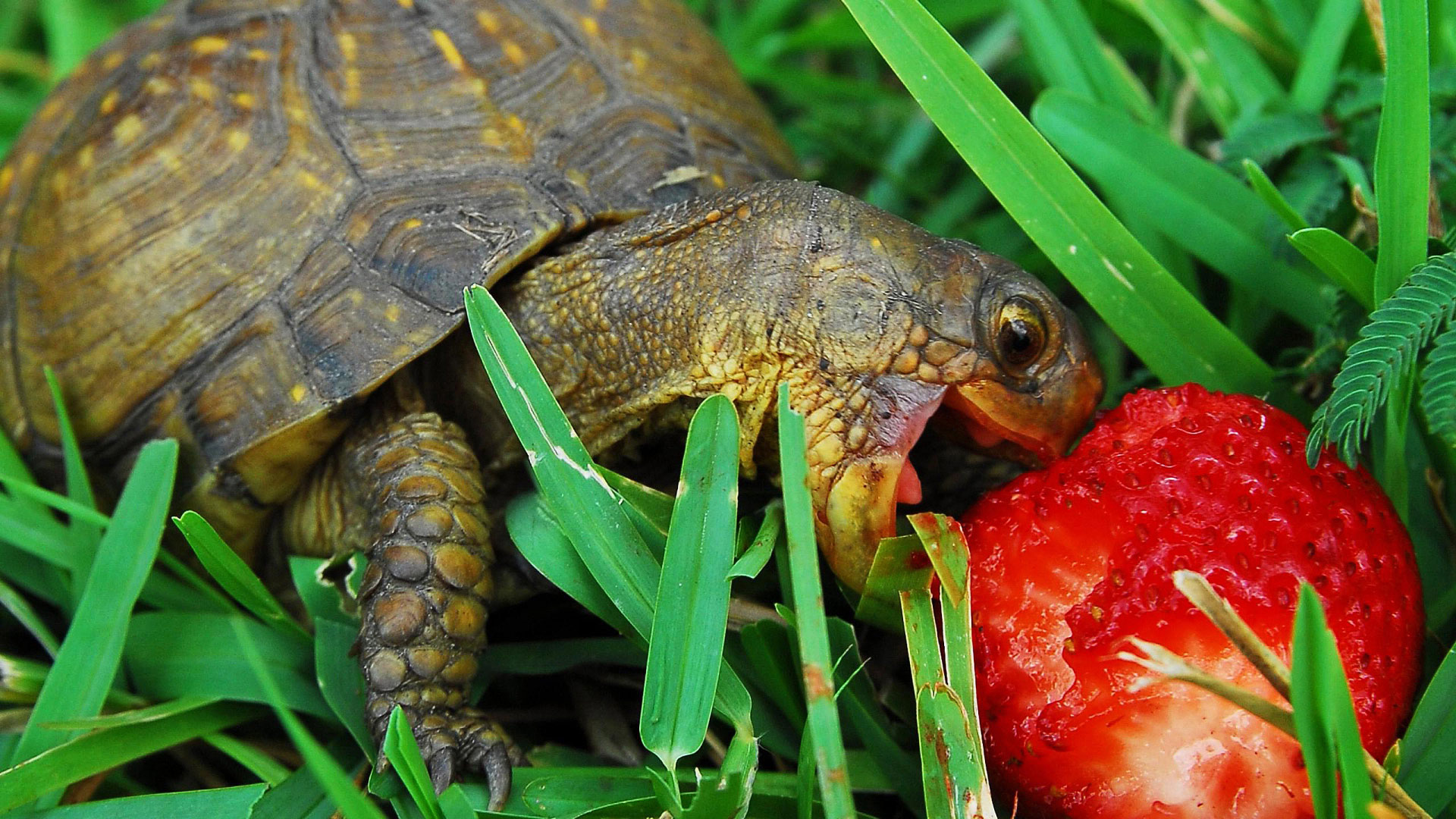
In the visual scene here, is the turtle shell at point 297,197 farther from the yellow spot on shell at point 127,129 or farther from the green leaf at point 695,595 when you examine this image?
the green leaf at point 695,595

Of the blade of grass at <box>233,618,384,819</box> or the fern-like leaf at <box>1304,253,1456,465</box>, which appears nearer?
the blade of grass at <box>233,618,384,819</box>

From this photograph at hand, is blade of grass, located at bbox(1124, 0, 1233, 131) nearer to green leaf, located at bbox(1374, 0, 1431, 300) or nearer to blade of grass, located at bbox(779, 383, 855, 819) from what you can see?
green leaf, located at bbox(1374, 0, 1431, 300)

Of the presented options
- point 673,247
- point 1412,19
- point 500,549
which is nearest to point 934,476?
point 673,247

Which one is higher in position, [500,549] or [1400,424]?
[1400,424]

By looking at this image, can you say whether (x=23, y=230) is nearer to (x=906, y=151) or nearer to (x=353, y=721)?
(x=353, y=721)

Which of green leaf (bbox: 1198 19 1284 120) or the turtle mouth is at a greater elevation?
green leaf (bbox: 1198 19 1284 120)

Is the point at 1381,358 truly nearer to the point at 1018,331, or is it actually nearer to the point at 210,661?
the point at 1018,331

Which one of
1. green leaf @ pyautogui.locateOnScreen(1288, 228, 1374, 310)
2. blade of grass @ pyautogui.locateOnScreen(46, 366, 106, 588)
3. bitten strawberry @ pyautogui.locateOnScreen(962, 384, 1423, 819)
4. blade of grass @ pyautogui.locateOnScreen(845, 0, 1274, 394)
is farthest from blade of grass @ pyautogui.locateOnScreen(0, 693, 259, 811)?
green leaf @ pyautogui.locateOnScreen(1288, 228, 1374, 310)

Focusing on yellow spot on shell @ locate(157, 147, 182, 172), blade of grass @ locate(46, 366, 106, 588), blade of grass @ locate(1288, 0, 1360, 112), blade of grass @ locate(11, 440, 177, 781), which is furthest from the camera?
blade of grass @ locate(1288, 0, 1360, 112)
